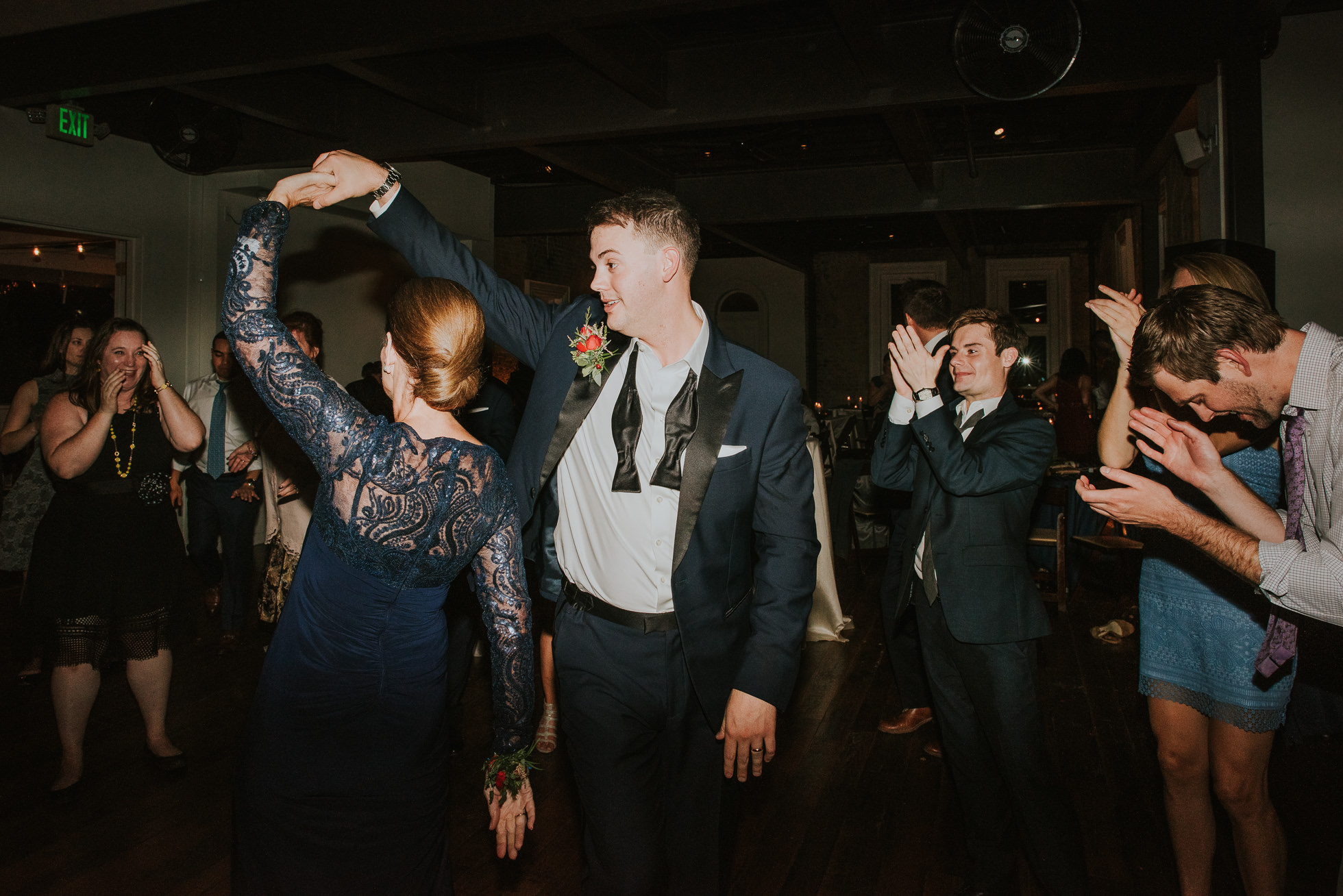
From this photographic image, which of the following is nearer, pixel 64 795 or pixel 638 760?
pixel 638 760

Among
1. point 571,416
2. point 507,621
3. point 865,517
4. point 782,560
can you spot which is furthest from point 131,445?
point 865,517

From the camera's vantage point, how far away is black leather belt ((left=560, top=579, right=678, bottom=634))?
5.96 ft

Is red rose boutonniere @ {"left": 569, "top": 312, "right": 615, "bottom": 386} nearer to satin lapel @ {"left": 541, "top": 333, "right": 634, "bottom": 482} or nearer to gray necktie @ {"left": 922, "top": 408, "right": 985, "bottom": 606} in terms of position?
satin lapel @ {"left": 541, "top": 333, "right": 634, "bottom": 482}

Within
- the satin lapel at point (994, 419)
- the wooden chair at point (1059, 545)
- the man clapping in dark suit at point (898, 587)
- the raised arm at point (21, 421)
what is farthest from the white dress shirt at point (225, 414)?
the wooden chair at point (1059, 545)

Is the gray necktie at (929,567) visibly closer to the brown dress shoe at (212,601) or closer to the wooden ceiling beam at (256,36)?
the wooden ceiling beam at (256,36)

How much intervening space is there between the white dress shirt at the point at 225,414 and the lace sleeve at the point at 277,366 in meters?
3.43

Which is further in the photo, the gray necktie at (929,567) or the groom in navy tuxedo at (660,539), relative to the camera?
the gray necktie at (929,567)

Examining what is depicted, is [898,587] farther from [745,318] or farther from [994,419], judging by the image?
[745,318]

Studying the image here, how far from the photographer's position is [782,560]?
1846 millimetres

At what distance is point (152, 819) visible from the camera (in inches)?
115

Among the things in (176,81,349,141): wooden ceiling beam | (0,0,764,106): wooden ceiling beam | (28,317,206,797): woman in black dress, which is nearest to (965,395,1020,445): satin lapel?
(0,0,764,106): wooden ceiling beam

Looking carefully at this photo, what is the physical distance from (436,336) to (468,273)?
419 mm

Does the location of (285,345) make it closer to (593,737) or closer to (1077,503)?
(593,737)

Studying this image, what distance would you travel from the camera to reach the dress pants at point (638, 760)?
178 centimetres
